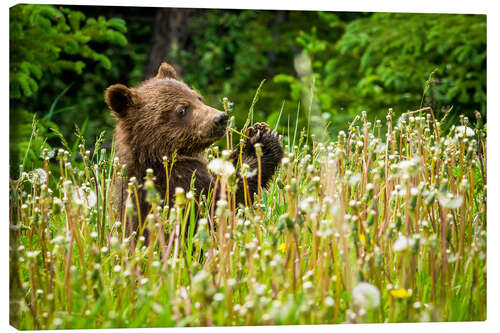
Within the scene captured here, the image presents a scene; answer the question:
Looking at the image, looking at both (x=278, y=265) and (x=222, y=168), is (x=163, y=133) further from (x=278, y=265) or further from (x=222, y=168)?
(x=278, y=265)

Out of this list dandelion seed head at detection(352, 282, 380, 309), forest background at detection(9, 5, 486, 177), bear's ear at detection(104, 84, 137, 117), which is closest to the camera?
dandelion seed head at detection(352, 282, 380, 309)

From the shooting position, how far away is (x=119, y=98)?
3510mm

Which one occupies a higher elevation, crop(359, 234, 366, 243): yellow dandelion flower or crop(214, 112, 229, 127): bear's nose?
crop(214, 112, 229, 127): bear's nose

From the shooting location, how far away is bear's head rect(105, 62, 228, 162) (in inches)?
141

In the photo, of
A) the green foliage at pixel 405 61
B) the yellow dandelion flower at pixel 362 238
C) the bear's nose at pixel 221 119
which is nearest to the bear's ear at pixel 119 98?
the bear's nose at pixel 221 119

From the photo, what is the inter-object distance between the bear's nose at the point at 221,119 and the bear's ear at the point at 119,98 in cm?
52

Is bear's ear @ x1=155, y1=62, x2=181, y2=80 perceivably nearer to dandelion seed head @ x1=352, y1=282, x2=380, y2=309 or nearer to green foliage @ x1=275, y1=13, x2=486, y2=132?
green foliage @ x1=275, y1=13, x2=486, y2=132

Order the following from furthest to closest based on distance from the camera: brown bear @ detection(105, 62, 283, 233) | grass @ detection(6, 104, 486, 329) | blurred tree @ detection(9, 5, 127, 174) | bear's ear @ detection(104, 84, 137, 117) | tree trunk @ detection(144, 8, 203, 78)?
1. tree trunk @ detection(144, 8, 203, 78)
2. brown bear @ detection(105, 62, 283, 233)
3. bear's ear @ detection(104, 84, 137, 117)
4. blurred tree @ detection(9, 5, 127, 174)
5. grass @ detection(6, 104, 486, 329)

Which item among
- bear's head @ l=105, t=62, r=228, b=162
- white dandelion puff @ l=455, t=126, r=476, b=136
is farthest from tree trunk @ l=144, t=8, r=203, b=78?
white dandelion puff @ l=455, t=126, r=476, b=136

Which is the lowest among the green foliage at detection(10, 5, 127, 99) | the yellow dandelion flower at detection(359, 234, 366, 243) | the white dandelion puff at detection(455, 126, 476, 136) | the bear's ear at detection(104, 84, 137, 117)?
the yellow dandelion flower at detection(359, 234, 366, 243)

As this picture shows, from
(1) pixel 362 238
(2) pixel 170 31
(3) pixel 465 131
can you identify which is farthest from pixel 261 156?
(1) pixel 362 238

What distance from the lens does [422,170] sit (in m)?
3.49

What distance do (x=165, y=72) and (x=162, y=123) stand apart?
1.23ft

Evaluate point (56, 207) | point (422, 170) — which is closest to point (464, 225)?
point (422, 170)
